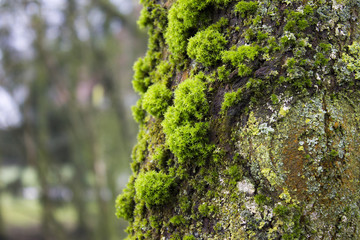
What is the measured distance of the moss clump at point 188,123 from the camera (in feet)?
3.81

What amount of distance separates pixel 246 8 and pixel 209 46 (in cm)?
20

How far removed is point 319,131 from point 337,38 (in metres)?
0.37

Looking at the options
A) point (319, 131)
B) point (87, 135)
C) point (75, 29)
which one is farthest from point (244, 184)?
point (75, 29)

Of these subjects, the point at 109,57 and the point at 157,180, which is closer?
the point at 157,180

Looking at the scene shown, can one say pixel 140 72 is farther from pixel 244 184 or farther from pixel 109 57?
pixel 109 57

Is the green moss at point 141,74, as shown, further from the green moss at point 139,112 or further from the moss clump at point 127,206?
the moss clump at point 127,206

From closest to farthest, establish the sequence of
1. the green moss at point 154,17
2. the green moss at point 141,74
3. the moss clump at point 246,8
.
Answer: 1. the moss clump at point 246,8
2. the green moss at point 154,17
3. the green moss at point 141,74

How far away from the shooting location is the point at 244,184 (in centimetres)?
109

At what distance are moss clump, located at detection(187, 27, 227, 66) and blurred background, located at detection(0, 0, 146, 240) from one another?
26.1ft

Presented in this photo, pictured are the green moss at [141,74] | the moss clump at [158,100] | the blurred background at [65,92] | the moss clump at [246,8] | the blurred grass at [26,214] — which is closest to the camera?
the moss clump at [246,8]


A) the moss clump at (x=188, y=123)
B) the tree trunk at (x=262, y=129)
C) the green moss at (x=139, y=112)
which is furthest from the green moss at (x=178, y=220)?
the green moss at (x=139, y=112)

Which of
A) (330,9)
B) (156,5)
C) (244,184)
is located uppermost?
(156,5)

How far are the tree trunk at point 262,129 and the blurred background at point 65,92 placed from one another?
26.4ft

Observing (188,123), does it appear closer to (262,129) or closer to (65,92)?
(262,129)
